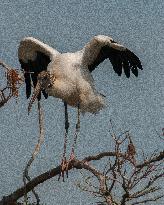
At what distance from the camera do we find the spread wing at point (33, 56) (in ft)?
34.2

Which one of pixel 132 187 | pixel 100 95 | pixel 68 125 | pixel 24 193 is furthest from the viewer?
pixel 68 125

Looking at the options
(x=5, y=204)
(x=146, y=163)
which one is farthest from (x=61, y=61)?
(x=146, y=163)

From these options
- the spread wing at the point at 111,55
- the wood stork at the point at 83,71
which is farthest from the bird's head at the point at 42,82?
the spread wing at the point at 111,55

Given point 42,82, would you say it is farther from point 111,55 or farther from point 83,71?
point 111,55

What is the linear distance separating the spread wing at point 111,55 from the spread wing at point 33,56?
68 centimetres

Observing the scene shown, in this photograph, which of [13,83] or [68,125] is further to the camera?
[68,125]

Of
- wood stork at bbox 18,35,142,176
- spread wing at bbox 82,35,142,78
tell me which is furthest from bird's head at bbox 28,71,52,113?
spread wing at bbox 82,35,142,78

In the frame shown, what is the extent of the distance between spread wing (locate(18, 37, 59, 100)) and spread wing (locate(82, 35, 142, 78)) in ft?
2.23

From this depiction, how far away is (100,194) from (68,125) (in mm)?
3835

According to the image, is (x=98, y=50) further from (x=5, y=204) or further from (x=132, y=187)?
(x=132, y=187)

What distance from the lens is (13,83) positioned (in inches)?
238

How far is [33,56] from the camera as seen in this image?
10.9 meters

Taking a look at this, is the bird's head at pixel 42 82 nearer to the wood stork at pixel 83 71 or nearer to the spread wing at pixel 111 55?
the wood stork at pixel 83 71

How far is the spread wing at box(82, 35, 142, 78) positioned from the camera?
946 centimetres
